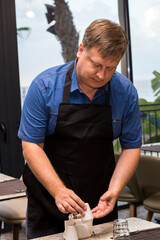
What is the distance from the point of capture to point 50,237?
5.28 feet

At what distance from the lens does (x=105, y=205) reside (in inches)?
66.6

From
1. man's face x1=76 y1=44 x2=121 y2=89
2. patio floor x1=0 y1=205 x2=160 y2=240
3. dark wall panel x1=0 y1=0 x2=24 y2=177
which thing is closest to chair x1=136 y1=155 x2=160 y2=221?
patio floor x1=0 y1=205 x2=160 y2=240

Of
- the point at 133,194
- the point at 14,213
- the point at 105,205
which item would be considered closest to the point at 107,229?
the point at 105,205

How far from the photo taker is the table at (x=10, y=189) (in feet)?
8.64

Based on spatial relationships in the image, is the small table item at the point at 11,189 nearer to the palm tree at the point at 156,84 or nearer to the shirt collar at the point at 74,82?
the shirt collar at the point at 74,82

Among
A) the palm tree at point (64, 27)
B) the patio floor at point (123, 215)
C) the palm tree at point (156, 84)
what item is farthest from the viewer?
the palm tree at point (156, 84)

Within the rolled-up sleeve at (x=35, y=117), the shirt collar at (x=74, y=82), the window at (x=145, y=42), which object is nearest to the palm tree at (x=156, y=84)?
the window at (x=145, y=42)

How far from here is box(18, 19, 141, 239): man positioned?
1.73m

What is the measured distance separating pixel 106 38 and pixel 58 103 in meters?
0.35

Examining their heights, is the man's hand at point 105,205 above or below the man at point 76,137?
below

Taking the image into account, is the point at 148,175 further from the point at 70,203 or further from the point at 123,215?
the point at 70,203

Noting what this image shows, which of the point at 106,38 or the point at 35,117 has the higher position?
the point at 106,38

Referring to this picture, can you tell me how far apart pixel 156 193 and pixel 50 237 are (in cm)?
216

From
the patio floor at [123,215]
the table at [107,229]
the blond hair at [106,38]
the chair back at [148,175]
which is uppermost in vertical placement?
the blond hair at [106,38]
